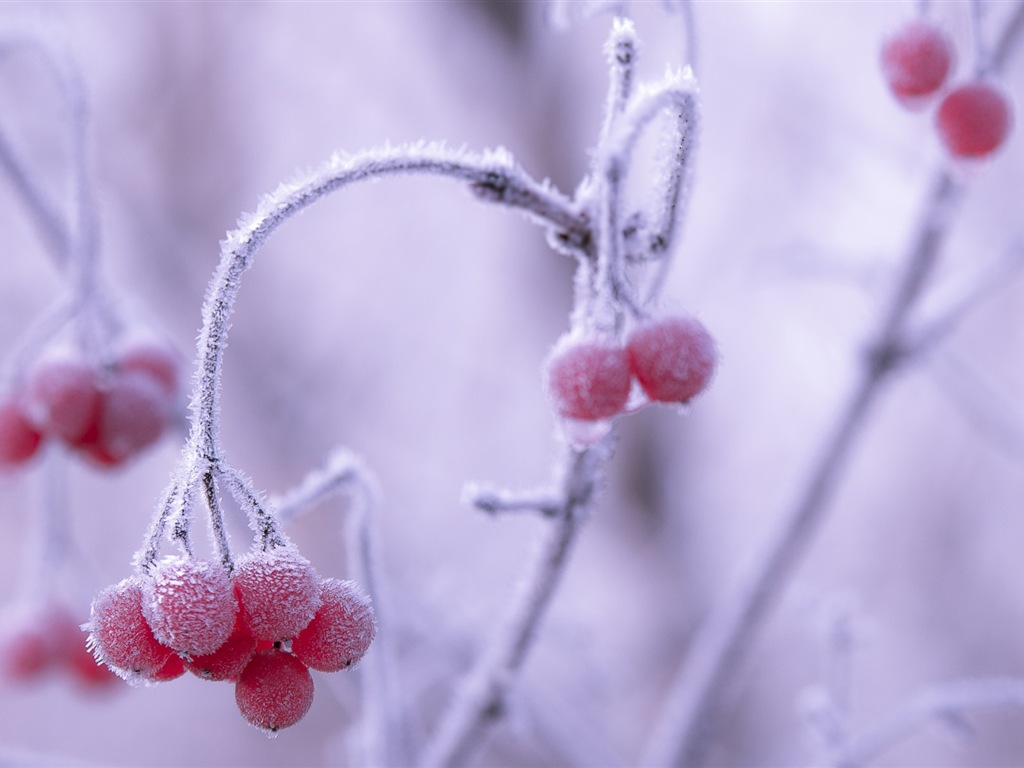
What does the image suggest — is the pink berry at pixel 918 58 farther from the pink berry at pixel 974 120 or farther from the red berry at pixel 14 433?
the red berry at pixel 14 433

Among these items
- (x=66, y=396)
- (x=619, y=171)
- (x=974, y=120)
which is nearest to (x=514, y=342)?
(x=66, y=396)

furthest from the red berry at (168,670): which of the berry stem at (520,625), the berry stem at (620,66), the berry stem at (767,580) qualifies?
the berry stem at (767,580)

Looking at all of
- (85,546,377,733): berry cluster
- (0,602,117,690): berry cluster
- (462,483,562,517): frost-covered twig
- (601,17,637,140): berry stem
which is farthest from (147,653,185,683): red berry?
(0,602,117,690): berry cluster

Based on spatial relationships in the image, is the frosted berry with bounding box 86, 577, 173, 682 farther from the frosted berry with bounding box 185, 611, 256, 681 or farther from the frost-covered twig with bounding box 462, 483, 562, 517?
the frost-covered twig with bounding box 462, 483, 562, 517

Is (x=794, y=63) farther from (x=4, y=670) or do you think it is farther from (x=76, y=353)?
(x=4, y=670)

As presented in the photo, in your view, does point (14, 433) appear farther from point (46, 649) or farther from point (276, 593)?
point (276, 593)

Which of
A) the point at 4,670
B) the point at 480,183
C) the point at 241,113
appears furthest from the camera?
the point at 241,113

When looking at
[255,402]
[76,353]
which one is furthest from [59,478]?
[255,402]
